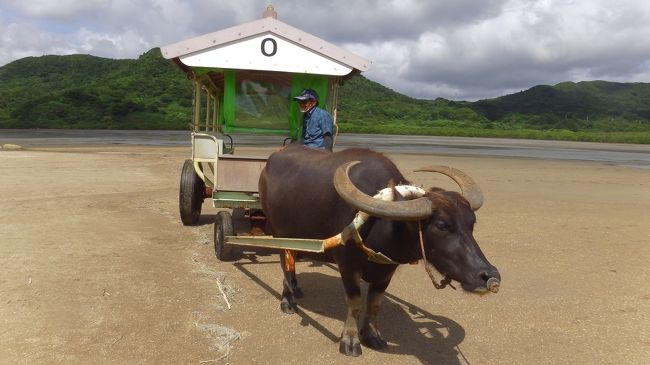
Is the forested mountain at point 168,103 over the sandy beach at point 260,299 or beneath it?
over

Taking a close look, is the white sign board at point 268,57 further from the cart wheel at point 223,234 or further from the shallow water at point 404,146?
the shallow water at point 404,146

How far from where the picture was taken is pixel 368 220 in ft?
11.8

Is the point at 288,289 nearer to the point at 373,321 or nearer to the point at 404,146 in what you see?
the point at 373,321

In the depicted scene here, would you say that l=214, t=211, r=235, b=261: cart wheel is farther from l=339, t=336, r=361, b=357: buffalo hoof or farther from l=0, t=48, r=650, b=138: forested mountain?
l=0, t=48, r=650, b=138: forested mountain

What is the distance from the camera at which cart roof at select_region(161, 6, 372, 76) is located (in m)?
6.36

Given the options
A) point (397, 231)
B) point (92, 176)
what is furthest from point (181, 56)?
point (92, 176)

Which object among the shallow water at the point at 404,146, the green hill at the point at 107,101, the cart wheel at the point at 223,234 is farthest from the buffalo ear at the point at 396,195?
the green hill at the point at 107,101

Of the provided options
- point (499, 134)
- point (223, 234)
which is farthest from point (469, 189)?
point (499, 134)

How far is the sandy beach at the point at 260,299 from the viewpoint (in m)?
4.06

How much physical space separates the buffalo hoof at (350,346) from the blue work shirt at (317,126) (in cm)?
247

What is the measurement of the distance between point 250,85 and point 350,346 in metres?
4.28

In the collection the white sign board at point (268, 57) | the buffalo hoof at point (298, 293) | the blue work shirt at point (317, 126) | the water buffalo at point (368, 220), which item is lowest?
the buffalo hoof at point (298, 293)

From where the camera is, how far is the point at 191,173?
753 centimetres

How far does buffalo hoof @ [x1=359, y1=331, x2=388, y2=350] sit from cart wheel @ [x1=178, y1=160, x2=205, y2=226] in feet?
13.8
